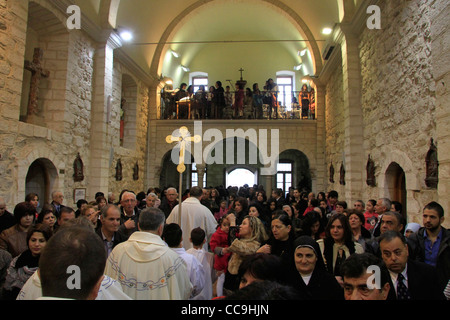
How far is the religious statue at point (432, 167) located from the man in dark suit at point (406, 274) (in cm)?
283

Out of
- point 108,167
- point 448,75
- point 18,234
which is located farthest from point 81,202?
point 448,75

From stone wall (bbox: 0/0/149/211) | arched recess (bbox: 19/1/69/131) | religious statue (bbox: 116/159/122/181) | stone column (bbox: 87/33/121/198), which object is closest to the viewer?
stone wall (bbox: 0/0/149/211)

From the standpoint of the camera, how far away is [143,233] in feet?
8.39

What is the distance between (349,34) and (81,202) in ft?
24.7

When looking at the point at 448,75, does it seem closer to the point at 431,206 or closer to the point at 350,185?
the point at 431,206

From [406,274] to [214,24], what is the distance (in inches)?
632

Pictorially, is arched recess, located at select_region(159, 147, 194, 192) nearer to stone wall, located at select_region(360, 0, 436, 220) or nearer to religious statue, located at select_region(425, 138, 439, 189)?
stone wall, located at select_region(360, 0, 436, 220)

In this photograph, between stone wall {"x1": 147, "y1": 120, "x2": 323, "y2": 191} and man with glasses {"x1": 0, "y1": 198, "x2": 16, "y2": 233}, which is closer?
man with glasses {"x1": 0, "y1": 198, "x2": 16, "y2": 233}

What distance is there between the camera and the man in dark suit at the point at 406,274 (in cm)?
226

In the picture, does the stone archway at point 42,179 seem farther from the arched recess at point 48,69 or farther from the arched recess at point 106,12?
the arched recess at point 106,12

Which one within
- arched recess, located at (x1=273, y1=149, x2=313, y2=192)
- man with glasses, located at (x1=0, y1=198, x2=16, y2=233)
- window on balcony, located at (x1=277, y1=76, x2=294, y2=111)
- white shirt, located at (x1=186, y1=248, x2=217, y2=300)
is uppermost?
window on balcony, located at (x1=277, y1=76, x2=294, y2=111)

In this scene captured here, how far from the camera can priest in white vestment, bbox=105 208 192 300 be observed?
240 cm

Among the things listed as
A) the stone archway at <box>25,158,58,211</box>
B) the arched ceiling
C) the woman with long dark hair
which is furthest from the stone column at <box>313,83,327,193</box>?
the woman with long dark hair

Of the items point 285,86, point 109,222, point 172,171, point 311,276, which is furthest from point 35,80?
point 285,86
